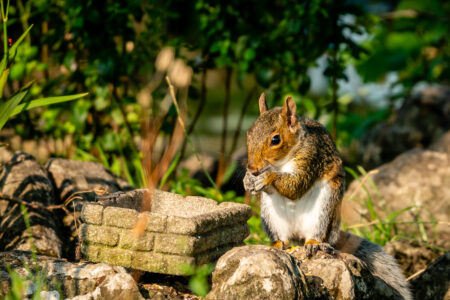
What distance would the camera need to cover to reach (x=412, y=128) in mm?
6242

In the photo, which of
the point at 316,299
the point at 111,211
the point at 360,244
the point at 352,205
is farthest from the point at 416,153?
the point at 111,211

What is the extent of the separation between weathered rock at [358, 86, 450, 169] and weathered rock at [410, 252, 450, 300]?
2.44 m

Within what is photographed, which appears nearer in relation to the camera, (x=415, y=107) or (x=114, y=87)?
(x=114, y=87)

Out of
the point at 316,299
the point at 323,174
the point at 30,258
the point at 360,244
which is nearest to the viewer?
the point at 316,299

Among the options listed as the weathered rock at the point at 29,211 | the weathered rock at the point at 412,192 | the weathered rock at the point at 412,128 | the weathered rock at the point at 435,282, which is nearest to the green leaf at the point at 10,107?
the weathered rock at the point at 29,211

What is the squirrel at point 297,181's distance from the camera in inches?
112

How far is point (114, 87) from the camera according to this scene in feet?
15.6

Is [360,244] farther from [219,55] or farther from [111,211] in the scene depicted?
[219,55]

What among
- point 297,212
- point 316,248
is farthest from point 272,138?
point 316,248

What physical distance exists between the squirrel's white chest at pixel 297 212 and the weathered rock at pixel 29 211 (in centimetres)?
124

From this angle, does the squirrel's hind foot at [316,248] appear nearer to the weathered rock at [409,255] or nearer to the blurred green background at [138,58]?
the weathered rock at [409,255]

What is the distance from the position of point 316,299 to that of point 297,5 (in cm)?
264

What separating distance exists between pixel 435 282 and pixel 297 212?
47.6 inches

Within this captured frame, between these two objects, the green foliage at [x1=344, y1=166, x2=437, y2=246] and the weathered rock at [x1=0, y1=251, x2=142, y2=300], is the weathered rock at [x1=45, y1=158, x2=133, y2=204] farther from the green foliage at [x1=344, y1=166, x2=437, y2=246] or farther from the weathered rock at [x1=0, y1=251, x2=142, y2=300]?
the green foliage at [x1=344, y1=166, x2=437, y2=246]
